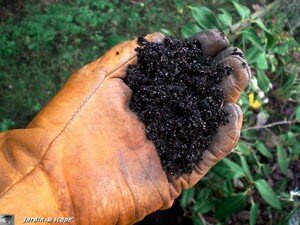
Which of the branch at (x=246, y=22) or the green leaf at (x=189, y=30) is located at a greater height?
the green leaf at (x=189, y=30)

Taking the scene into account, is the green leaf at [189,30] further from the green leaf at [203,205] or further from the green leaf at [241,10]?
the green leaf at [203,205]

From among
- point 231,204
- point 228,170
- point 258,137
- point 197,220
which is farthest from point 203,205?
point 258,137

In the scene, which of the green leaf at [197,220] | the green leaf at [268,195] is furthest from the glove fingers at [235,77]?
the green leaf at [197,220]

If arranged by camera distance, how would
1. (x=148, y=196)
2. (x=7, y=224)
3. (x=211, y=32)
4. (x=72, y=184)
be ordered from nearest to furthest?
1. (x=7, y=224)
2. (x=72, y=184)
3. (x=148, y=196)
4. (x=211, y=32)

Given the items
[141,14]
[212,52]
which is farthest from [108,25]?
[212,52]

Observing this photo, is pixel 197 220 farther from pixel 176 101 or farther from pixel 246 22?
pixel 246 22

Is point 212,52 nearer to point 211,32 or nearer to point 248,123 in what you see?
point 211,32

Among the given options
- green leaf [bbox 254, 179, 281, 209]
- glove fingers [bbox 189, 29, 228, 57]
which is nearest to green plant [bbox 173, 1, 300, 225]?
green leaf [bbox 254, 179, 281, 209]
